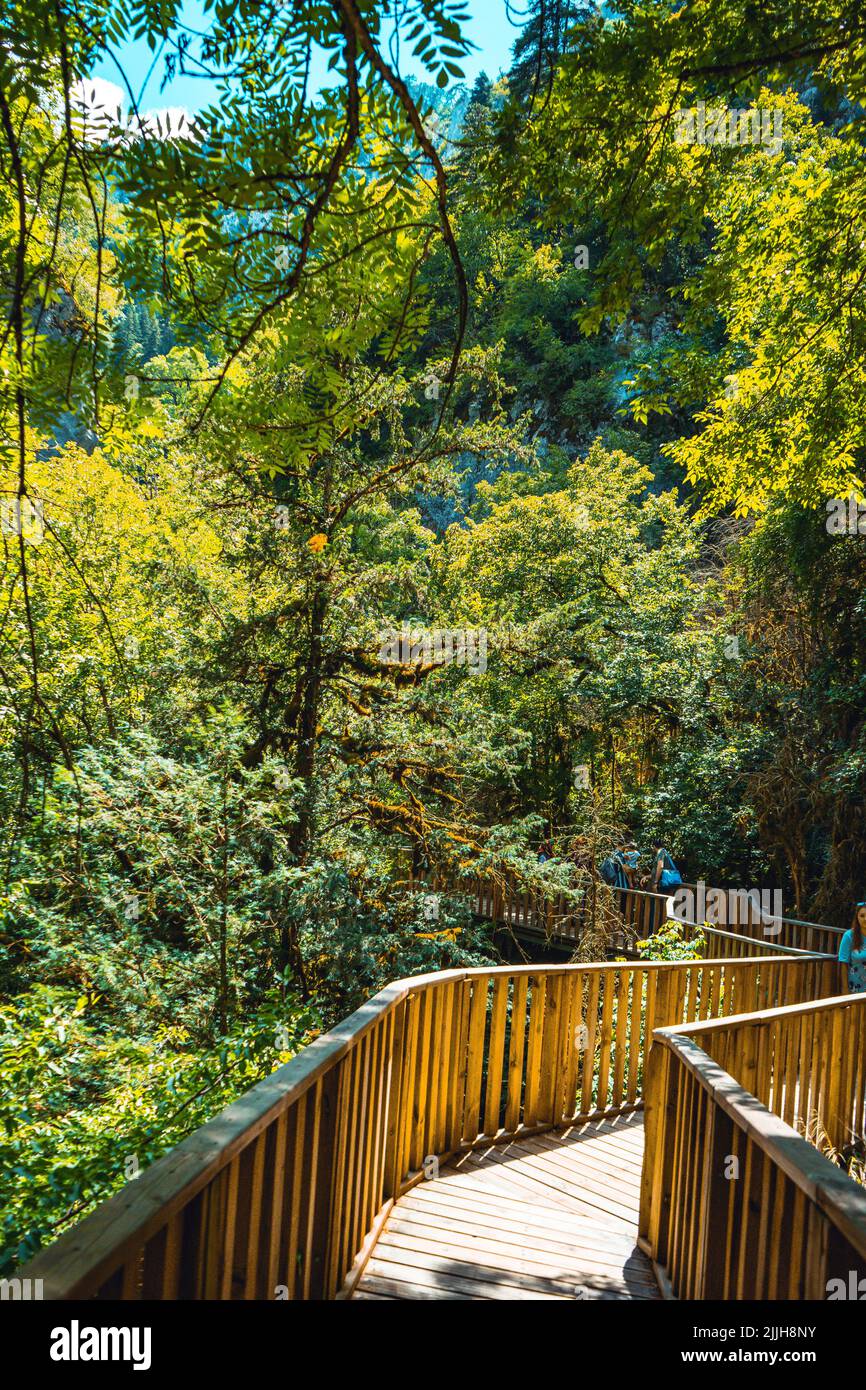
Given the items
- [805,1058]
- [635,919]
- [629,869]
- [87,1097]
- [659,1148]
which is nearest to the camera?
[659,1148]

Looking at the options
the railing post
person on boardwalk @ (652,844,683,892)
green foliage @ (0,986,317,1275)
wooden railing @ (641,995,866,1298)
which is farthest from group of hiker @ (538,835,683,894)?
the railing post

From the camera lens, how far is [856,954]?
7.41 metres

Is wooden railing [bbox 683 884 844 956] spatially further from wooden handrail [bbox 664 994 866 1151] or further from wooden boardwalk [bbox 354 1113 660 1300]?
wooden boardwalk [bbox 354 1113 660 1300]

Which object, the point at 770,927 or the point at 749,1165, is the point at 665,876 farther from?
the point at 749,1165

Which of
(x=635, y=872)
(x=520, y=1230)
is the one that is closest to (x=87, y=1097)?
(x=520, y=1230)

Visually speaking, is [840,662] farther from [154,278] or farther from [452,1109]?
[154,278]

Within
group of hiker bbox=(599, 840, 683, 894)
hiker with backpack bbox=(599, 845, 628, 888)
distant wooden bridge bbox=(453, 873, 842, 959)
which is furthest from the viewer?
hiker with backpack bbox=(599, 845, 628, 888)

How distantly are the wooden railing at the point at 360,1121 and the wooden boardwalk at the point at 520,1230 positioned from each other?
0.12 meters

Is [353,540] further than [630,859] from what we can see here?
No

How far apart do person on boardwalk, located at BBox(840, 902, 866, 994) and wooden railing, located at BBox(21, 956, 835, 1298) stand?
73cm

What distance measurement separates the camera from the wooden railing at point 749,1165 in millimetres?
1940

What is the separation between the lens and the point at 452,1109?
14.7ft

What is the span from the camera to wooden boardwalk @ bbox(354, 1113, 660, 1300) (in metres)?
3.09

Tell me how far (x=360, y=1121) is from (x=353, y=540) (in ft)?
31.8
